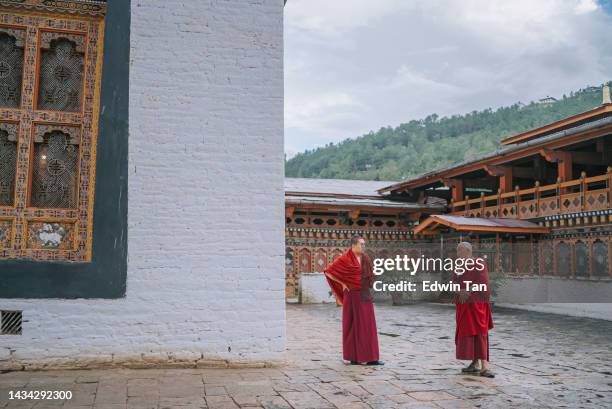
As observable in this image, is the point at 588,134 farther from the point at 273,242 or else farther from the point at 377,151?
the point at 377,151

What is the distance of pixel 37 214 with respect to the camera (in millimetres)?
6426

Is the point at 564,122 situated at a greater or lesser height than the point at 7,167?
greater

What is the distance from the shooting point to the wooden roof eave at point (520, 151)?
12.6m

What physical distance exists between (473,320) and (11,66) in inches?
250

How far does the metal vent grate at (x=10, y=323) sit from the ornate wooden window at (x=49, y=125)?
25.4 inches

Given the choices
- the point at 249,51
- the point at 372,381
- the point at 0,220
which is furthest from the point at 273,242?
the point at 0,220

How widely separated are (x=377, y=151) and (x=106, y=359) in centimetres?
4876

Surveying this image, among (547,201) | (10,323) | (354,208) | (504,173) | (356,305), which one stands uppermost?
(504,173)

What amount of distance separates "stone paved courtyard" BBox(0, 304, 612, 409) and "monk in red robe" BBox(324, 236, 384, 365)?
0.84ft

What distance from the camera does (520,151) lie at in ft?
48.9

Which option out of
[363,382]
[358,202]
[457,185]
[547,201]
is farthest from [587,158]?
[363,382]

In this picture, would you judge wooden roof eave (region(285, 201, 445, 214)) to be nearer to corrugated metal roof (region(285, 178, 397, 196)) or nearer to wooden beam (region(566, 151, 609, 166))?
corrugated metal roof (region(285, 178, 397, 196))

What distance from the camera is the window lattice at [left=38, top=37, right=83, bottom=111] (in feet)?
22.2

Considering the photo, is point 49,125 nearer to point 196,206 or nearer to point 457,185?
point 196,206
